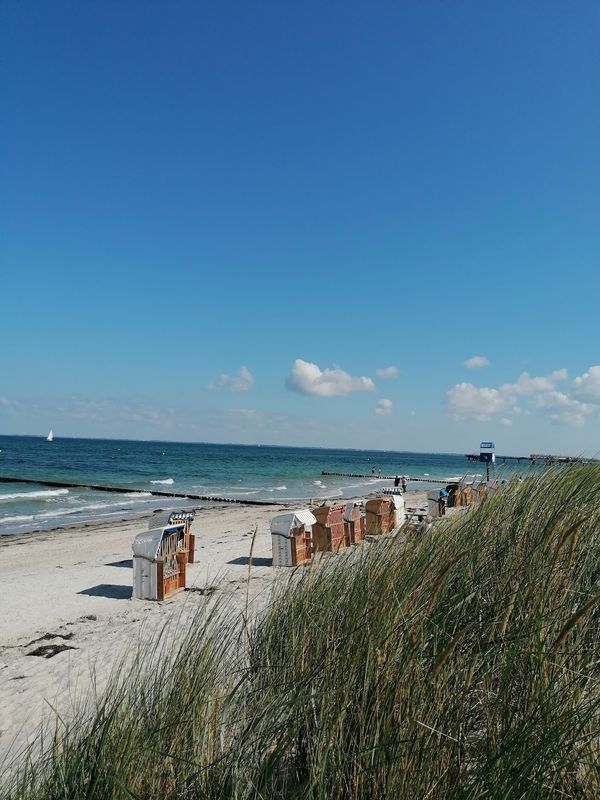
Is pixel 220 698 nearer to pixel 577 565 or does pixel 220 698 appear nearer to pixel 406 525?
pixel 406 525

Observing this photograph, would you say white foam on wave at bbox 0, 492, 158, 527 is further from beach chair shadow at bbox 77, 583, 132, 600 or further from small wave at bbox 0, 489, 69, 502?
beach chair shadow at bbox 77, 583, 132, 600

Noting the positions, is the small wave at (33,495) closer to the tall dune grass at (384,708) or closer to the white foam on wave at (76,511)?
the white foam on wave at (76,511)

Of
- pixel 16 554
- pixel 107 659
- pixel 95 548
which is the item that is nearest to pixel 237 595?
pixel 107 659

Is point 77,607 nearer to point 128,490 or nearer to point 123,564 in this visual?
point 123,564

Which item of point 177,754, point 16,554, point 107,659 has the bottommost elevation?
point 16,554

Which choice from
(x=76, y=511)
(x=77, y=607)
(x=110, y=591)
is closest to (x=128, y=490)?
(x=76, y=511)

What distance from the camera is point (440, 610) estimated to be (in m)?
2.52

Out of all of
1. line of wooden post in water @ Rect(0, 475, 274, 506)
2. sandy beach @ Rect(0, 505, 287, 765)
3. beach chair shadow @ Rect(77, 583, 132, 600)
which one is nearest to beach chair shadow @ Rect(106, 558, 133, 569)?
sandy beach @ Rect(0, 505, 287, 765)

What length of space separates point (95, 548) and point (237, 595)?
8199 millimetres

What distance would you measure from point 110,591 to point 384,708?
26.2 feet

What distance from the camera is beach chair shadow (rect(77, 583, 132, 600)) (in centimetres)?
855

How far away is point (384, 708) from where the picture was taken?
197cm

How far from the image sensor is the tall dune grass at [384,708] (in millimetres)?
1702

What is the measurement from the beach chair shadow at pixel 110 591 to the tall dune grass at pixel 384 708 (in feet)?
21.0
